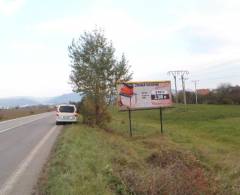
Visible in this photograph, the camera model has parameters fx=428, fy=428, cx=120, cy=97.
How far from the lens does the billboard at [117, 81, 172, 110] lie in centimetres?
2594

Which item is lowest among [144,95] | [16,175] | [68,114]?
[16,175]

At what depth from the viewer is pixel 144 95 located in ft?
85.9

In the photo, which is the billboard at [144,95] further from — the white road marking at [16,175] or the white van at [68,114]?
the white road marking at [16,175]

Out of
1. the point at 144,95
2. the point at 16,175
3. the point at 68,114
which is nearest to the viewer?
the point at 16,175

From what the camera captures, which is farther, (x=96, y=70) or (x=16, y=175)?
(x=96, y=70)

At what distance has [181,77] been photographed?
91.6 m

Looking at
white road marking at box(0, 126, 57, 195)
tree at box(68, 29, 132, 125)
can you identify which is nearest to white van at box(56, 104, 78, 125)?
tree at box(68, 29, 132, 125)

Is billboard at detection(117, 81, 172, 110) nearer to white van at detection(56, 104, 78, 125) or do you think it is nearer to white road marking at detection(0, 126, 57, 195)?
white van at detection(56, 104, 78, 125)

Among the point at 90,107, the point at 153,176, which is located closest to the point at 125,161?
the point at 153,176

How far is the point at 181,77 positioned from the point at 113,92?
61.8 metres

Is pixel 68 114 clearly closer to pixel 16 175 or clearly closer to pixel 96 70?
pixel 96 70

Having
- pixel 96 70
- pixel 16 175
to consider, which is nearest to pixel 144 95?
pixel 96 70

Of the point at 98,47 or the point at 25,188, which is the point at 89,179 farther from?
the point at 98,47

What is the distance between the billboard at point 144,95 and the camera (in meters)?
25.9
